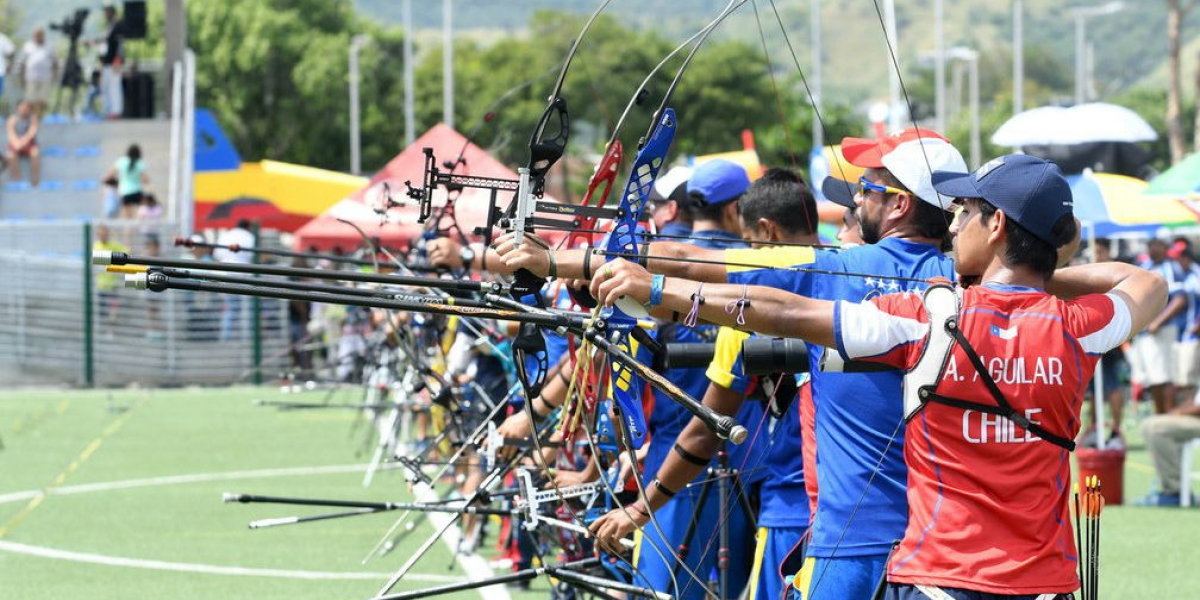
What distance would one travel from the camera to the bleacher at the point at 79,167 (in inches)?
1382

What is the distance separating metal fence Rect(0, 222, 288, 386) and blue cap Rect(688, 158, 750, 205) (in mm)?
22620

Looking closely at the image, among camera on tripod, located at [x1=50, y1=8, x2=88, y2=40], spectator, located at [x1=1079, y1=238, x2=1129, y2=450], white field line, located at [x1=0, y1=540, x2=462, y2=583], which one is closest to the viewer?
white field line, located at [x1=0, y1=540, x2=462, y2=583]

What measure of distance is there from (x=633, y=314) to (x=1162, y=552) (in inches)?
309

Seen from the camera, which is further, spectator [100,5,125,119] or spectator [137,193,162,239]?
spectator [100,5,125,119]

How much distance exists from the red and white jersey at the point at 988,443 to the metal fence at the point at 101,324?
25669mm

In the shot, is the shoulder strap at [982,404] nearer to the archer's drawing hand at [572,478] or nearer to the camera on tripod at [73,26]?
the archer's drawing hand at [572,478]

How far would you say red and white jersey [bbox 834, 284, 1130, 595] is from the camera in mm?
4359

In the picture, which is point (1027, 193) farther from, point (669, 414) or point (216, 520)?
point (216, 520)

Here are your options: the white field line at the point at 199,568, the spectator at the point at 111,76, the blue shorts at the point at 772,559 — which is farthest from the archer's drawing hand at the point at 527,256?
the spectator at the point at 111,76

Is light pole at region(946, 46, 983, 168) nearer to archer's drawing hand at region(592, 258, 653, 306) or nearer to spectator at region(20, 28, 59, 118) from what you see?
spectator at region(20, 28, 59, 118)

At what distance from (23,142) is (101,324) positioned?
7.41 meters

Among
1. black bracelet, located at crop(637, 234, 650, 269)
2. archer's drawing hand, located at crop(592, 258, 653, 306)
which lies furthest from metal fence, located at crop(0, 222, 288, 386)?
archer's drawing hand, located at crop(592, 258, 653, 306)

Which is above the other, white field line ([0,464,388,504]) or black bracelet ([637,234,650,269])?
black bracelet ([637,234,650,269])

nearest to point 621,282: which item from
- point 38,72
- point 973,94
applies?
point 38,72
